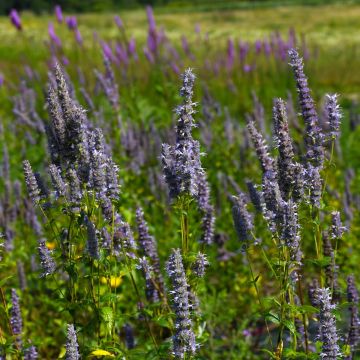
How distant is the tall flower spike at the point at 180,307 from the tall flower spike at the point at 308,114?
0.86 m

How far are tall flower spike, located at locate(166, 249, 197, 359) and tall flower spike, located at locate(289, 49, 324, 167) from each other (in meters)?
0.86

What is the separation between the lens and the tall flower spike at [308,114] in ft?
9.12

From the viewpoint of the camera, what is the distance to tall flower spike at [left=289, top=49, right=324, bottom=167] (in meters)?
2.78

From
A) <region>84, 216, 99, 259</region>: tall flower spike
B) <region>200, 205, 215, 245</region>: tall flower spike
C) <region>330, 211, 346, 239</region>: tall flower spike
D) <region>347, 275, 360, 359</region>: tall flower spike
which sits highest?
<region>200, 205, 215, 245</region>: tall flower spike

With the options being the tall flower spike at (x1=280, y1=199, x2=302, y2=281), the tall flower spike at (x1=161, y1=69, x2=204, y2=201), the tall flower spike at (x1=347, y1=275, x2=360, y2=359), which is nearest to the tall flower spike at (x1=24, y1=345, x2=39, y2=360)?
the tall flower spike at (x1=161, y1=69, x2=204, y2=201)

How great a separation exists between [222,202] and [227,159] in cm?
90

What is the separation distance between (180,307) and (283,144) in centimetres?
77

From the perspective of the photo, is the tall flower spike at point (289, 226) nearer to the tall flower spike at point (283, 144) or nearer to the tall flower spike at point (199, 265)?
the tall flower spike at point (283, 144)

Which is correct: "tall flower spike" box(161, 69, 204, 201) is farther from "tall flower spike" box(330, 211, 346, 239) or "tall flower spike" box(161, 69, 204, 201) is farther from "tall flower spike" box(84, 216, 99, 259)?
"tall flower spike" box(330, 211, 346, 239)

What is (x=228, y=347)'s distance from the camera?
4.35m

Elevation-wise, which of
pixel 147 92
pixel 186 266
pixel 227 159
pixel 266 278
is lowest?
pixel 186 266

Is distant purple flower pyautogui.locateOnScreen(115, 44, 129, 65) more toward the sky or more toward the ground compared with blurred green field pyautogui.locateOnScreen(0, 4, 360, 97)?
more toward the ground

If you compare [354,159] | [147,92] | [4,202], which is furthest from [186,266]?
[147,92]

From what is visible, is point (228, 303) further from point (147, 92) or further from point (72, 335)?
point (147, 92)
